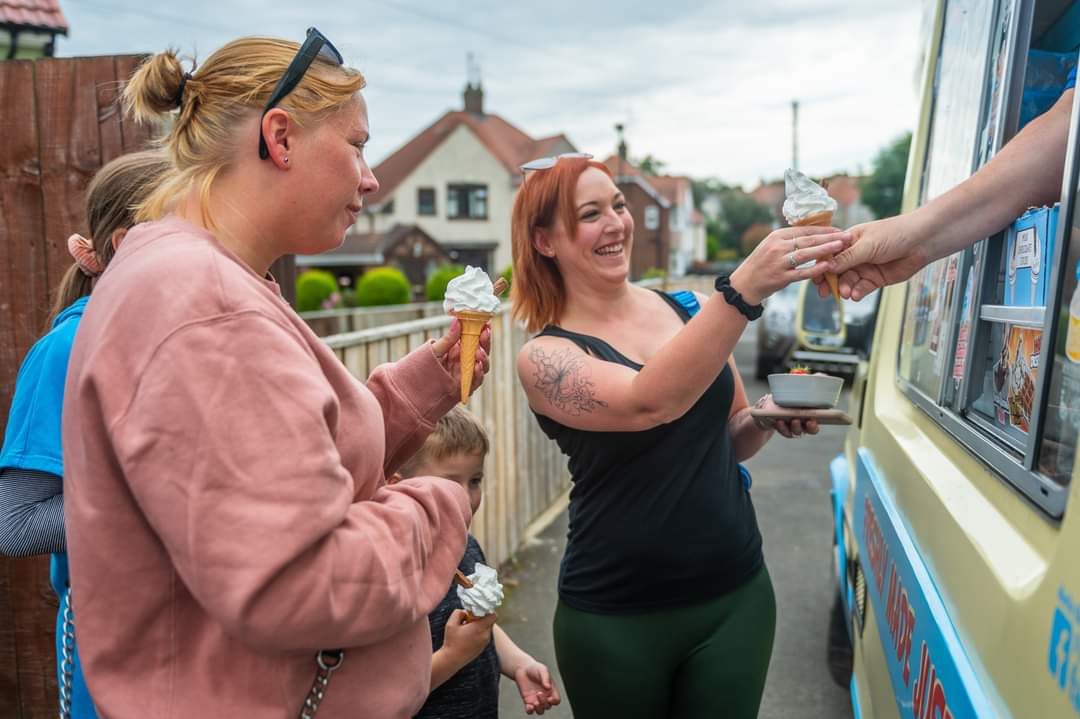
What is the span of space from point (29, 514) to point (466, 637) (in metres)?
1.02

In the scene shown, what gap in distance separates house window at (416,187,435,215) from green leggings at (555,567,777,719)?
42.0 meters

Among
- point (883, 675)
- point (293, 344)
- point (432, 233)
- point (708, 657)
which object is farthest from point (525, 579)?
point (432, 233)

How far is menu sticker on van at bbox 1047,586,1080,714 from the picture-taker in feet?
3.11

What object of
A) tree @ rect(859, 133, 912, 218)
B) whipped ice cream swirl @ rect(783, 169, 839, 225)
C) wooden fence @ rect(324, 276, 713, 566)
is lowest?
wooden fence @ rect(324, 276, 713, 566)

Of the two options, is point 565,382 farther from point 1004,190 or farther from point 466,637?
point 1004,190

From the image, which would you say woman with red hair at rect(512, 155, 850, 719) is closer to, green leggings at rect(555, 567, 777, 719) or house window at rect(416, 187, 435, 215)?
green leggings at rect(555, 567, 777, 719)

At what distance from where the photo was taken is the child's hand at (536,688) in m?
2.33

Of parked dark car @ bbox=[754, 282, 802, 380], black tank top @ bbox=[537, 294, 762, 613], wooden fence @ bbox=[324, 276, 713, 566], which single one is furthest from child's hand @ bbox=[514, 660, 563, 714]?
parked dark car @ bbox=[754, 282, 802, 380]

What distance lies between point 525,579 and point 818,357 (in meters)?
2.29

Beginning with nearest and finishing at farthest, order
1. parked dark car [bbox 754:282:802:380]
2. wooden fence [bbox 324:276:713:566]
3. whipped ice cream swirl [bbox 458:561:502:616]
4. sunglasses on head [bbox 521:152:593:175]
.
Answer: whipped ice cream swirl [bbox 458:561:502:616] → sunglasses on head [bbox 521:152:593:175] → wooden fence [bbox 324:276:713:566] → parked dark car [bbox 754:282:802:380]

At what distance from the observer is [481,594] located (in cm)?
193

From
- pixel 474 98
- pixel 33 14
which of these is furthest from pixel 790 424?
pixel 474 98

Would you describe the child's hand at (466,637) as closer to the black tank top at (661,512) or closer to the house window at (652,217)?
the black tank top at (661,512)

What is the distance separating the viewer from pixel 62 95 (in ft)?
9.91
